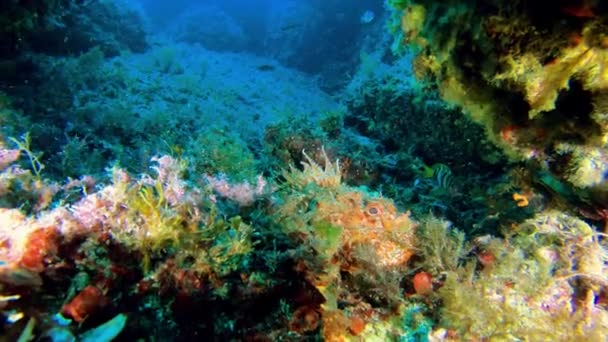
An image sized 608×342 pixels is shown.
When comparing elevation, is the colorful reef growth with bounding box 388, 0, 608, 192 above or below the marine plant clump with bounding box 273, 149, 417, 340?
above

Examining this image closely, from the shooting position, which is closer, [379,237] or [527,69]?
[527,69]

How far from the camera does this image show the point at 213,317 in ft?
8.68

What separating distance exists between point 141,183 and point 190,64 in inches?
513

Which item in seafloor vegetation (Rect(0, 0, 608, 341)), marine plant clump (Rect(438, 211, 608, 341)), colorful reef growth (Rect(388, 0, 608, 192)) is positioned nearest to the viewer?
colorful reef growth (Rect(388, 0, 608, 192))

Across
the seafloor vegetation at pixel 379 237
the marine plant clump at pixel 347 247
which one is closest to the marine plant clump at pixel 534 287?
the seafloor vegetation at pixel 379 237

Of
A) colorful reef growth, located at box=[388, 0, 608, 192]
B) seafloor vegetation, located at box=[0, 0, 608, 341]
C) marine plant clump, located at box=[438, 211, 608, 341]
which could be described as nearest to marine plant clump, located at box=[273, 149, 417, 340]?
seafloor vegetation, located at box=[0, 0, 608, 341]

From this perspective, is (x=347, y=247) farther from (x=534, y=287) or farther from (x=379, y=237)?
(x=534, y=287)

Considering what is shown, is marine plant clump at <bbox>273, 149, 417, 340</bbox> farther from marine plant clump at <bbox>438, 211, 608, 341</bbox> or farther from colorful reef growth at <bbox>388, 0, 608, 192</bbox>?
colorful reef growth at <bbox>388, 0, 608, 192</bbox>

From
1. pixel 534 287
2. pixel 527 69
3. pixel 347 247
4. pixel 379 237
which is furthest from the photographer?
pixel 379 237

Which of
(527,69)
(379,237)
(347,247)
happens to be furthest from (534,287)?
(527,69)

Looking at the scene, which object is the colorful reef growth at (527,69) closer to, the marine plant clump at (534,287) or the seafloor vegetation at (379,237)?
the seafloor vegetation at (379,237)

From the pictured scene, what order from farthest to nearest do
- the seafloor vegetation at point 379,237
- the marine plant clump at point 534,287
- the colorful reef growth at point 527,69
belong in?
the marine plant clump at point 534,287
the seafloor vegetation at point 379,237
the colorful reef growth at point 527,69

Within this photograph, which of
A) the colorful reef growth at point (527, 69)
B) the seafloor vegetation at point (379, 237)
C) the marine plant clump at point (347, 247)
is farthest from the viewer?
the marine plant clump at point (347, 247)

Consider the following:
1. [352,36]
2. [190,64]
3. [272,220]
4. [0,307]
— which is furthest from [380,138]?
[352,36]
